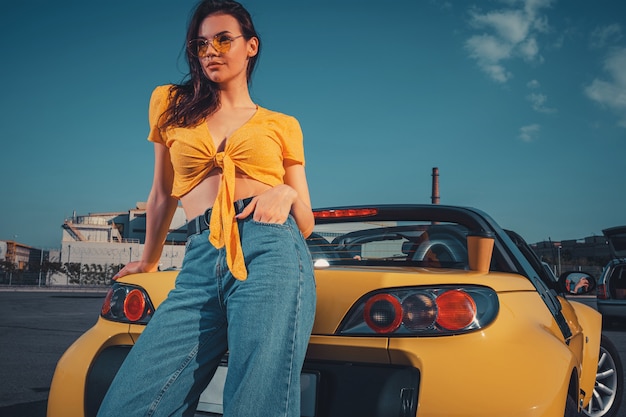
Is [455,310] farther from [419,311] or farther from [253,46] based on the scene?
[253,46]

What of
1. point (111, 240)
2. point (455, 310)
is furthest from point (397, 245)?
point (111, 240)

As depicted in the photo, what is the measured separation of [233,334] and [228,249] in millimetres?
195

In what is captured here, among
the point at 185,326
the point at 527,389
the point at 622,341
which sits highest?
the point at 185,326

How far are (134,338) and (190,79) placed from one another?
0.89 metres

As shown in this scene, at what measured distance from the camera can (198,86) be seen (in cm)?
159

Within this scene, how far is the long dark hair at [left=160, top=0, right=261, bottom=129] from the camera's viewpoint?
4.98 ft

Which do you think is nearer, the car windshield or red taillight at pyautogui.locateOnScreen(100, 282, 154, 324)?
red taillight at pyautogui.locateOnScreen(100, 282, 154, 324)

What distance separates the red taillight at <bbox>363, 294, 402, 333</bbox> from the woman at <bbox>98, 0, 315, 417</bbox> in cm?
39

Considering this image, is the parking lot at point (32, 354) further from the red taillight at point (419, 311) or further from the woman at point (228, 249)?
the red taillight at point (419, 311)

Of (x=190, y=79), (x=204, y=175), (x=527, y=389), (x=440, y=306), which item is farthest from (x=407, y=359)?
(x=190, y=79)

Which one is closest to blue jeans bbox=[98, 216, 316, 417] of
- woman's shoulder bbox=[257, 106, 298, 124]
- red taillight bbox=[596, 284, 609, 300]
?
woman's shoulder bbox=[257, 106, 298, 124]

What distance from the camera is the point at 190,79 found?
5.46 feet

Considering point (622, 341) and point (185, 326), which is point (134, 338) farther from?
point (622, 341)

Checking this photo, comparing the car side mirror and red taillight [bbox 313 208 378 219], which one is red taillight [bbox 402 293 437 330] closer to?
red taillight [bbox 313 208 378 219]
